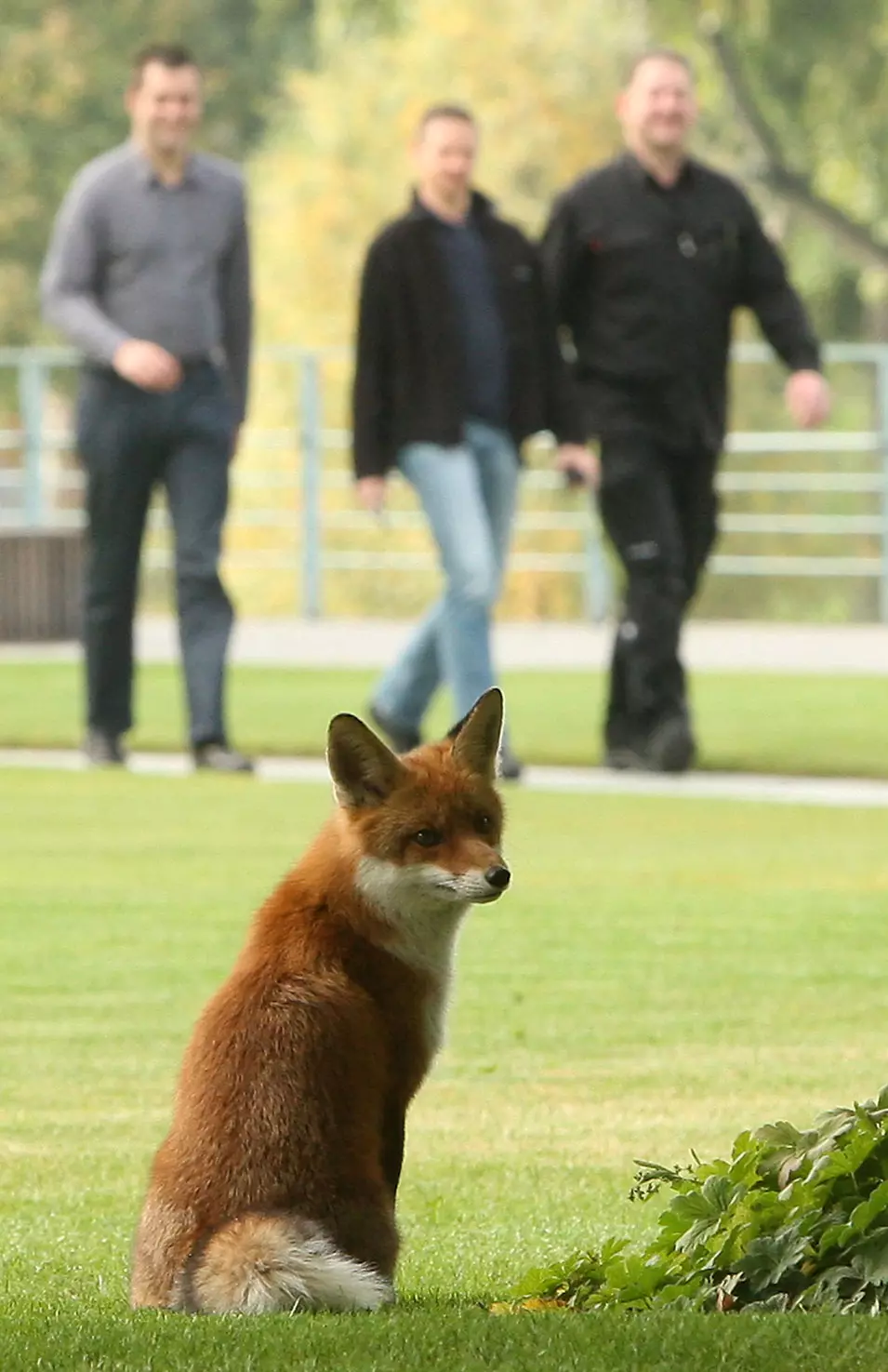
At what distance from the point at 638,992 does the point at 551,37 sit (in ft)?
138

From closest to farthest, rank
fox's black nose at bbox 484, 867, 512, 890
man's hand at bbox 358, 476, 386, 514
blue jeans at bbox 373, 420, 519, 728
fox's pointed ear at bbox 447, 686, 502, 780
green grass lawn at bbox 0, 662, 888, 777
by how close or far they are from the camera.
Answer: fox's black nose at bbox 484, 867, 512, 890
fox's pointed ear at bbox 447, 686, 502, 780
blue jeans at bbox 373, 420, 519, 728
man's hand at bbox 358, 476, 386, 514
green grass lawn at bbox 0, 662, 888, 777

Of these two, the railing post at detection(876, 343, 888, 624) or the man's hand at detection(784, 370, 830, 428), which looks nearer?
the man's hand at detection(784, 370, 830, 428)

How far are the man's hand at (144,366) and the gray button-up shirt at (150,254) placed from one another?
1.17 feet

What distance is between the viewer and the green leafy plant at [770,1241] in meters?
4.66

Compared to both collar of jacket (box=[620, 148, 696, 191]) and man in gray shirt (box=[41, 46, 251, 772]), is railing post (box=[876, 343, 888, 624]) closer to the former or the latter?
collar of jacket (box=[620, 148, 696, 191])

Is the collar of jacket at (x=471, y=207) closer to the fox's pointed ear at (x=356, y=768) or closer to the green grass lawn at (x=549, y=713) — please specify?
the green grass lawn at (x=549, y=713)

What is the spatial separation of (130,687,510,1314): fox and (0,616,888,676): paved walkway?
45.0 ft

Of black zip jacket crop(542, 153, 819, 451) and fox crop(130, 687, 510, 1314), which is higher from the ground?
black zip jacket crop(542, 153, 819, 451)

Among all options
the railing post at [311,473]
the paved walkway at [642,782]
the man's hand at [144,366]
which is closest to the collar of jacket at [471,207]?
the man's hand at [144,366]

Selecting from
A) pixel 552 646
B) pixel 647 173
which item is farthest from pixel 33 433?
pixel 647 173

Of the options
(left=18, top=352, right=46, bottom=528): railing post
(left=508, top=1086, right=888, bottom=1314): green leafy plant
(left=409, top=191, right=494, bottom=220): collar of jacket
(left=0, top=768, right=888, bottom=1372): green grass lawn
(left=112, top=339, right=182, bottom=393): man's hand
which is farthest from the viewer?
(left=18, top=352, right=46, bottom=528): railing post

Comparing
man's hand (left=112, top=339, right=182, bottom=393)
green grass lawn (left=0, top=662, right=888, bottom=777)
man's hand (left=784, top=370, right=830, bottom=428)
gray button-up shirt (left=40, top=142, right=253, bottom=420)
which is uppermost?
gray button-up shirt (left=40, top=142, right=253, bottom=420)

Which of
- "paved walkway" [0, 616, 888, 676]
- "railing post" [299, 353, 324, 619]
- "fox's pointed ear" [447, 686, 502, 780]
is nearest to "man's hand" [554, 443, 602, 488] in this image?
"paved walkway" [0, 616, 888, 676]

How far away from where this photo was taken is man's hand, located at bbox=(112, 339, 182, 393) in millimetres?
12133
